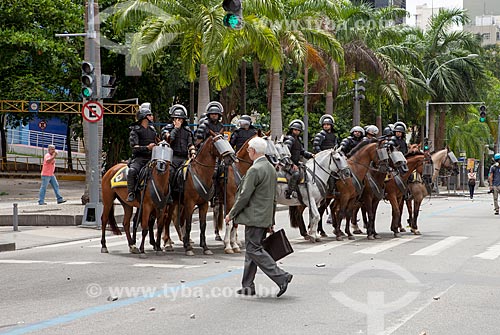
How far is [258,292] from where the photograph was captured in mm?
10727

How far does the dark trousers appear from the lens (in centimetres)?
1010

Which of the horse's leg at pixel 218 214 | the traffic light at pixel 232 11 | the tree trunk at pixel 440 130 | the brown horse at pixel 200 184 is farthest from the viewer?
the tree trunk at pixel 440 130

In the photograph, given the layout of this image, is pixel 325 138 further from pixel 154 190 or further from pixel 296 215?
pixel 154 190

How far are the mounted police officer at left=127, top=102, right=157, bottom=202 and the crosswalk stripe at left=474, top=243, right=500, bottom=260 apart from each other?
6280mm

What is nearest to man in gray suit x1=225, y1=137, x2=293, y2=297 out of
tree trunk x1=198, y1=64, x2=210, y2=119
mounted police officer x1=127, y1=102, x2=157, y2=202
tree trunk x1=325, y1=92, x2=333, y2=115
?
mounted police officer x1=127, y1=102, x2=157, y2=202

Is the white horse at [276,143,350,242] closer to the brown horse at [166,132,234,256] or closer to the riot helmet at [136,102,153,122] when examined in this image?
the brown horse at [166,132,234,256]

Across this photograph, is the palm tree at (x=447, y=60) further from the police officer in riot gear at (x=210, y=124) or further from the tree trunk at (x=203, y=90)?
the police officer in riot gear at (x=210, y=124)

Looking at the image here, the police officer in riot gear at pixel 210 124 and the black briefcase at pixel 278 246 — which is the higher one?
the police officer in riot gear at pixel 210 124

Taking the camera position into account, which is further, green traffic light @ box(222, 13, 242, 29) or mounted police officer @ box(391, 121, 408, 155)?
mounted police officer @ box(391, 121, 408, 155)

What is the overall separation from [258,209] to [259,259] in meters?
0.61

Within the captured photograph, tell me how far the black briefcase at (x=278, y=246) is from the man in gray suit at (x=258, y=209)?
0.20 meters

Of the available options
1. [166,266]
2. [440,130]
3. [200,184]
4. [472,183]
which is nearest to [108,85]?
[200,184]

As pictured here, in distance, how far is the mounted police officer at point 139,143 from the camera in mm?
15063

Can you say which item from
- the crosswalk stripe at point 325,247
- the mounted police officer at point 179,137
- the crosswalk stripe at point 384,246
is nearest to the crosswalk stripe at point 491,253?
the crosswalk stripe at point 384,246
